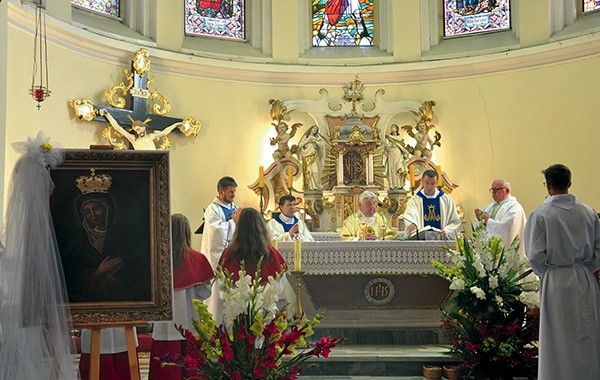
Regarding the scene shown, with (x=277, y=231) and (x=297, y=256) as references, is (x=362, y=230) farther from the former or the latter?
(x=297, y=256)

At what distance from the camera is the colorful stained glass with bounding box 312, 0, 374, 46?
530 inches

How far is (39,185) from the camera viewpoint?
509 cm

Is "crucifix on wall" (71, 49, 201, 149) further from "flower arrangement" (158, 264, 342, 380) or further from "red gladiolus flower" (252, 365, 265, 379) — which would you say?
"red gladiolus flower" (252, 365, 265, 379)

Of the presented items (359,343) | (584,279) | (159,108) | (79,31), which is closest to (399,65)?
(159,108)

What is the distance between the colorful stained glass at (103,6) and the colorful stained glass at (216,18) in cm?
110

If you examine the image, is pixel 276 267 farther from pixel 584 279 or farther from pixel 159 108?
pixel 159 108

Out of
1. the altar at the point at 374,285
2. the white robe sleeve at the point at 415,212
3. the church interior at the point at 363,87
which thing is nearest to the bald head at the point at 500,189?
the white robe sleeve at the point at 415,212

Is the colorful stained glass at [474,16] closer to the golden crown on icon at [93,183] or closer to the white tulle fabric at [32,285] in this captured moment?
the golden crown on icon at [93,183]

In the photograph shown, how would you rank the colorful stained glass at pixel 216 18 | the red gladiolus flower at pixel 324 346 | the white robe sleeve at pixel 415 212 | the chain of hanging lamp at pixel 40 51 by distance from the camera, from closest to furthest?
the red gladiolus flower at pixel 324 346 < the white robe sleeve at pixel 415 212 < the chain of hanging lamp at pixel 40 51 < the colorful stained glass at pixel 216 18

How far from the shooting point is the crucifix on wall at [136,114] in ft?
35.9

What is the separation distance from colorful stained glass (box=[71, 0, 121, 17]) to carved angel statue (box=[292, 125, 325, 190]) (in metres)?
3.35

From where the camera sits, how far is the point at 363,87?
39.9 feet

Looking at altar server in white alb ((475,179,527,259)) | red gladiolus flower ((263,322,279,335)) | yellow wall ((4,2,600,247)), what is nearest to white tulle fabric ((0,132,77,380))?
red gladiolus flower ((263,322,279,335))

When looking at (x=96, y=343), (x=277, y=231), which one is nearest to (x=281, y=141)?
(x=277, y=231)
